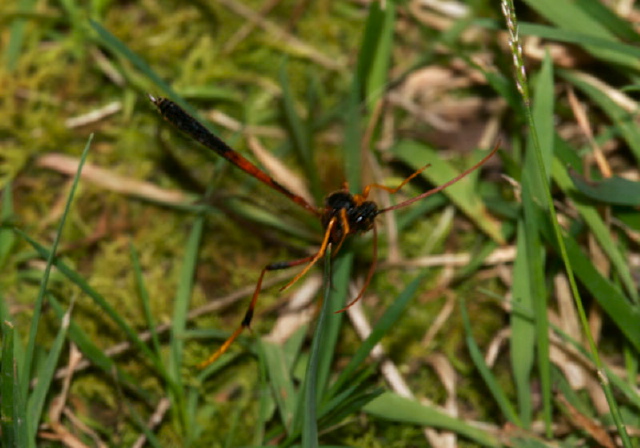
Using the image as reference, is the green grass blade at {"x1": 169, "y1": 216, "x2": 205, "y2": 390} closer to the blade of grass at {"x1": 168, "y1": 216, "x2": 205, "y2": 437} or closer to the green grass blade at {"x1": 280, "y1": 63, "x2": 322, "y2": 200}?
the blade of grass at {"x1": 168, "y1": 216, "x2": 205, "y2": 437}

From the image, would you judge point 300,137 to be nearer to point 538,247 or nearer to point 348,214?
point 348,214

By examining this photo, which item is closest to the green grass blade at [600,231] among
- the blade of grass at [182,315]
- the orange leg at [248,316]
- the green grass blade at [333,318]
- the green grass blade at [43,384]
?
the green grass blade at [333,318]

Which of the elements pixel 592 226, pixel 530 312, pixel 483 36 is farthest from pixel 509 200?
pixel 483 36

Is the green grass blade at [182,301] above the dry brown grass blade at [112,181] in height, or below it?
below

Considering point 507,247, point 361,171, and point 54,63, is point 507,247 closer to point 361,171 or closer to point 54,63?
point 361,171

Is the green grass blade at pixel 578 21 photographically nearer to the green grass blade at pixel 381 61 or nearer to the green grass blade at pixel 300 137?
the green grass blade at pixel 381 61

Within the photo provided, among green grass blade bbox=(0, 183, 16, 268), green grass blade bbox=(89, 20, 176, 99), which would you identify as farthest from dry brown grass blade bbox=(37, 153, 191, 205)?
green grass blade bbox=(89, 20, 176, 99)
